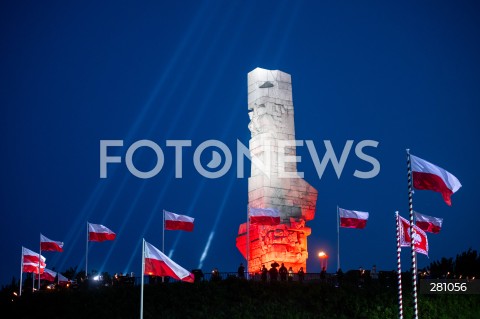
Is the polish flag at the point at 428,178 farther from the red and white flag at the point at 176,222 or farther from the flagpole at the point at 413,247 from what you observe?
the red and white flag at the point at 176,222

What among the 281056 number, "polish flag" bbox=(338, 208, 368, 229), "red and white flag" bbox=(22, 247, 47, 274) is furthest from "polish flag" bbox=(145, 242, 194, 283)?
"polish flag" bbox=(338, 208, 368, 229)

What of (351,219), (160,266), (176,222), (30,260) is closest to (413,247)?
(160,266)

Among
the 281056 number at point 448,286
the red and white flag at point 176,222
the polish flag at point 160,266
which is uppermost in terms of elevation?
the red and white flag at point 176,222

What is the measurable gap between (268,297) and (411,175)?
10417 mm

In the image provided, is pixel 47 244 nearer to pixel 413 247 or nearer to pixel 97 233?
pixel 97 233

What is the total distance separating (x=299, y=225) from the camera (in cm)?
4841

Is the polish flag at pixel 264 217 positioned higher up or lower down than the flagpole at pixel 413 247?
higher up

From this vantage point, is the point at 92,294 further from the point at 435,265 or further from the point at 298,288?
the point at 435,265

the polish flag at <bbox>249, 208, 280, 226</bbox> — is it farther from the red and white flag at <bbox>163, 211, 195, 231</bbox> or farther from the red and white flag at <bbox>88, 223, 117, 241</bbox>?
the red and white flag at <bbox>88, 223, 117, 241</bbox>

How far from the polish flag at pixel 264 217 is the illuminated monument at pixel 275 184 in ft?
6.74

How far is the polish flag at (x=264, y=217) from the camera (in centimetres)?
4512

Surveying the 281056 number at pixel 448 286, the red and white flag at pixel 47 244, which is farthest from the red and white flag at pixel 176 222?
the 281056 number at pixel 448 286

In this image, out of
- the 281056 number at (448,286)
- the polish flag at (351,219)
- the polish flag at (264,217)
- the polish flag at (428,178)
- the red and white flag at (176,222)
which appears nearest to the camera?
the polish flag at (428,178)

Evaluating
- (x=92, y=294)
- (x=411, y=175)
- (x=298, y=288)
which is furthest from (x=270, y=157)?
(x=411, y=175)
